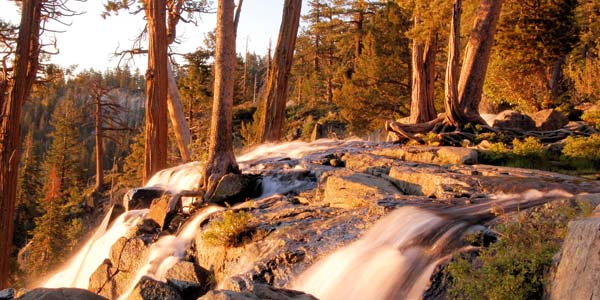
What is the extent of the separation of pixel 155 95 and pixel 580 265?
1141 cm

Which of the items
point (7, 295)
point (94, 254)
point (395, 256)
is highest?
point (395, 256)

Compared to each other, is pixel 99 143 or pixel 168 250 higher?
pixel 168 250

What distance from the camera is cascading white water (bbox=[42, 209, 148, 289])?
8.82m

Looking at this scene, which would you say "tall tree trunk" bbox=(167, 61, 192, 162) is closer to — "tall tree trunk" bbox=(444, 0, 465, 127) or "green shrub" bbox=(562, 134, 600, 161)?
"tall tree trunk" bbox=(444, 0, 465, 127)

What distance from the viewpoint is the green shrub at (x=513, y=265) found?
3.46 m

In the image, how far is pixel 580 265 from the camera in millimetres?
2990

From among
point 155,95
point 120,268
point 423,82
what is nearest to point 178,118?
point 155,95

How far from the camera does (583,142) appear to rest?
8.61m

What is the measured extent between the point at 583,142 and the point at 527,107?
293 inches

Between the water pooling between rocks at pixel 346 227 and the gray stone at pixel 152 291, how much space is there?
7.4 inches

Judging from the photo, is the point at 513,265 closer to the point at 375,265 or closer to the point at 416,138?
the point at 375,265

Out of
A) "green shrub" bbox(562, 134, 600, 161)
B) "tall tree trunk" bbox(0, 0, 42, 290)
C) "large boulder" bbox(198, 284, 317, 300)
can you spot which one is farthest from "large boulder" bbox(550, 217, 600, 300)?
"tall tree trunk" bbox(0, 0, 42, 290)

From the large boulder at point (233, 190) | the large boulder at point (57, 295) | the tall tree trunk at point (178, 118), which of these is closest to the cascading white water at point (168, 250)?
the large boulder at point (233, 190)

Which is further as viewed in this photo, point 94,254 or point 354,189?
point 94,254
